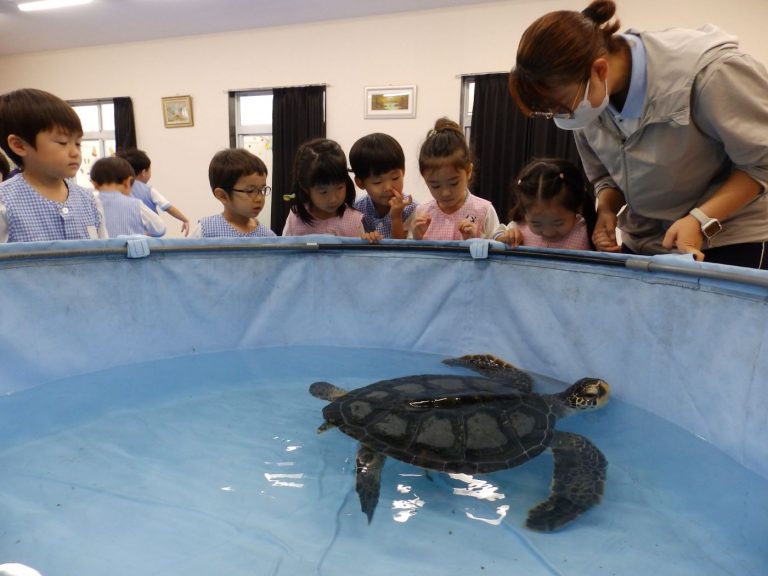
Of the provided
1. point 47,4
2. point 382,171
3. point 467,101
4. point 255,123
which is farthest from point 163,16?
point 382,171

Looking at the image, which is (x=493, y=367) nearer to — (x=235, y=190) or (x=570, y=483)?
(x=570, y=483)

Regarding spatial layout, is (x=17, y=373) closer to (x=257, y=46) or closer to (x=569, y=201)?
(x=569, y=201)

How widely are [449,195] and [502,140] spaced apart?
317cm

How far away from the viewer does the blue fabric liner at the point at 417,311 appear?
913 millimetres

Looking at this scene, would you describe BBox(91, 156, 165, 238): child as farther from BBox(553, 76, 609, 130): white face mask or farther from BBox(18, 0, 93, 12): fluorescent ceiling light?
BBox(18, 0, 93, 12): fluorescent ceiling light

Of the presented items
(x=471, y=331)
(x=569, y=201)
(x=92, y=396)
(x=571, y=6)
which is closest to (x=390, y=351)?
(x=471, y=331)

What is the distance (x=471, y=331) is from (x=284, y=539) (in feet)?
2.96

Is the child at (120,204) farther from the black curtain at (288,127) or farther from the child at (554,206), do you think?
the black curtain at (288,127)

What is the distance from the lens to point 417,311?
1539 mm

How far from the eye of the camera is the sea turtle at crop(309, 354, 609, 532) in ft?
2.74

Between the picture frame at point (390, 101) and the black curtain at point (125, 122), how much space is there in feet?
10.7

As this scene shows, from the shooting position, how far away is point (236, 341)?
157cm

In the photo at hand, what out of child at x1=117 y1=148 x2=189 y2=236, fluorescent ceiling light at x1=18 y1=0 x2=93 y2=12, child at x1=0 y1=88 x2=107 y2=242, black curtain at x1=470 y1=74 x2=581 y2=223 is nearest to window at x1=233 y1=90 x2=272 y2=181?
fluorescent ceiling light at x1=18 y1=0 x2=93 y2=12

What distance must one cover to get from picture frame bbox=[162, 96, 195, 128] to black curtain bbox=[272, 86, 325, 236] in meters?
1.23
